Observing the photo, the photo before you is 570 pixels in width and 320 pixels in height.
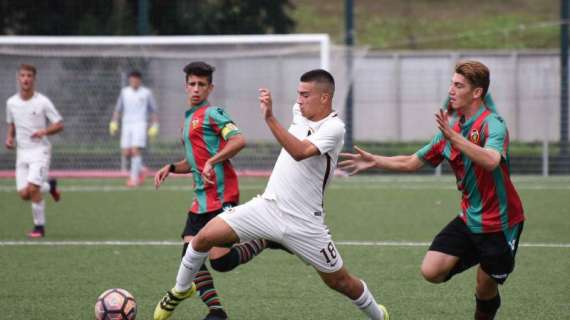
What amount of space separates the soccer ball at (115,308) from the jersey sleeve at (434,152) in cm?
Result: 217

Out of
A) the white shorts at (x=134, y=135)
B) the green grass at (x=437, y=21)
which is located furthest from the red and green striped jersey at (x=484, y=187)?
the green grass at (x=437, y=21)

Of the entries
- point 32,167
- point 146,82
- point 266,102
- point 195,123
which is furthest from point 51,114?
point 146,82

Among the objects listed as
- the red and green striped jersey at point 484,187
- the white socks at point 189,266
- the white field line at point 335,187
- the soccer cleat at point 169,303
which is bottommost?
the white field line at point 335,187

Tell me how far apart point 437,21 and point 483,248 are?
30288 mm

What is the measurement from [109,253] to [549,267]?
4302 mm

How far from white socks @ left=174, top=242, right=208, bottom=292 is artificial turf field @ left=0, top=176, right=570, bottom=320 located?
1.78ft

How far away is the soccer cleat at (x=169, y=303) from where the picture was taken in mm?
6551

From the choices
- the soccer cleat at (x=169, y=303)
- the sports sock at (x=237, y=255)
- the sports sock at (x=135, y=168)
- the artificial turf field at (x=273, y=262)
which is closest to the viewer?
the soccer cleat at (x=169, y=303)

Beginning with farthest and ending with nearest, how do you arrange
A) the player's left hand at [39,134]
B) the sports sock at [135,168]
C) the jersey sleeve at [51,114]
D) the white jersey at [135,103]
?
the white jersey at [135,103], the sports sock at [135,168], the jersey sleeve at [51,114], the player's left hand at [39,134]

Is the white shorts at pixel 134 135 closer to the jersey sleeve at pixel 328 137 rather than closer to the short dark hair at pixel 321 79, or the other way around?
the short dark hair at pixel 321 79

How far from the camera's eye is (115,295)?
648 cm

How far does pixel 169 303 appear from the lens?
658 centimetres

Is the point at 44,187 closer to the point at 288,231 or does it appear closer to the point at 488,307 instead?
the point at 288,231


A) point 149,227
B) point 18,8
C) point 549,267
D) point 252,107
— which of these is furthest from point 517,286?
point 18,8
